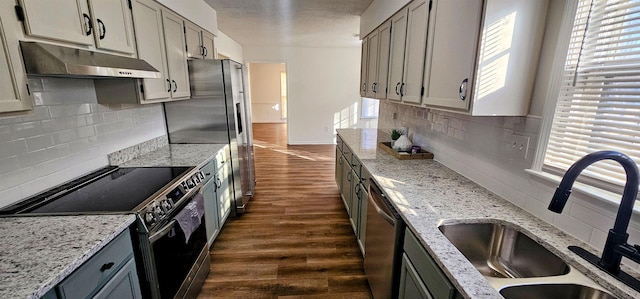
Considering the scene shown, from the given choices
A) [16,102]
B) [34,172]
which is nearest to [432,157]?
[16,102]

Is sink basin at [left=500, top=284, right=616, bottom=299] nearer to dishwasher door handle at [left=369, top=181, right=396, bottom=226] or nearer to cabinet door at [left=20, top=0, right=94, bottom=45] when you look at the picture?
dishwasher door handle at [left=369, top=181, right=396, bottom=226]

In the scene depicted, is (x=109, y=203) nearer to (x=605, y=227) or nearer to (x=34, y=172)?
(x=34, y=172)

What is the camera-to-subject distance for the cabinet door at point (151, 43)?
1827 millimetres

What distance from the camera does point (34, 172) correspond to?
1.44 metres

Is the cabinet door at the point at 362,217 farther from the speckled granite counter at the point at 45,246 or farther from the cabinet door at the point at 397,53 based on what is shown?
the speckled granite counter at the point at 45,246

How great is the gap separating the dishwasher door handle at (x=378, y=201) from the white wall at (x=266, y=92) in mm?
8999

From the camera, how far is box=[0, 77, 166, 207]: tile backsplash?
Answer: 1.34 metres

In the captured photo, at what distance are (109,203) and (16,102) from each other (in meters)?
0.60

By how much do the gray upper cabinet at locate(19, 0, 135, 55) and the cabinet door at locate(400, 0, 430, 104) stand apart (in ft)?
6.41

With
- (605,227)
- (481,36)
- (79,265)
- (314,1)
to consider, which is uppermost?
(314,1)

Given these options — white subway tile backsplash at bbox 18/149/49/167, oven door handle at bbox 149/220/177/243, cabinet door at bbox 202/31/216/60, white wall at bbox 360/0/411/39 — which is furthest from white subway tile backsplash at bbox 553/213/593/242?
cabinet door at bbox 202/31/216/60

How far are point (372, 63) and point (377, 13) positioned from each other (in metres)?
0.51

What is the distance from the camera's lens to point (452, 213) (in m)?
1.25

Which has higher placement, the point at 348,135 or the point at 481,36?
the point at 481,36
